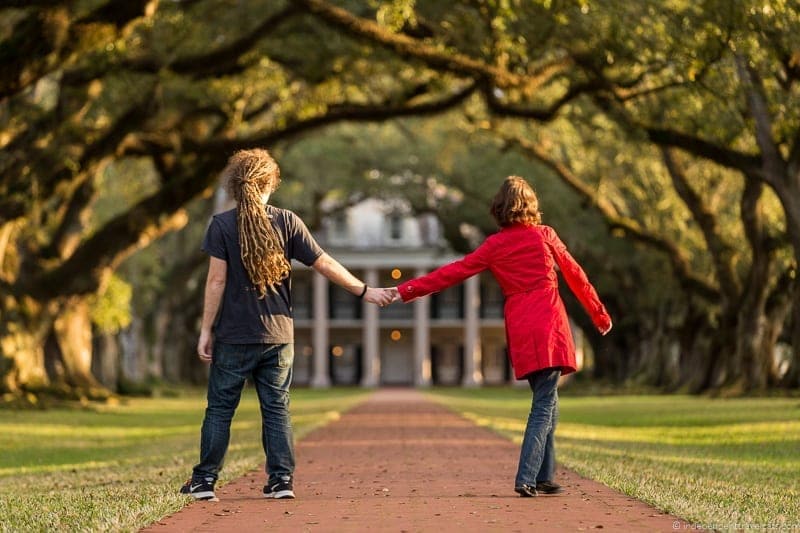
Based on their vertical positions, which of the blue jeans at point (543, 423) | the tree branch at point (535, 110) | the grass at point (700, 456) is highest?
the tree branch at point (535, 110)

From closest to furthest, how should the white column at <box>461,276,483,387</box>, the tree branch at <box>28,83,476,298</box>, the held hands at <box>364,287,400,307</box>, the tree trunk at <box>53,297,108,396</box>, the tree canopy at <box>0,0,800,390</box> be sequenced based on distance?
the held hands at <box>364,287,400,307</box>, the tree canopy at <box>0,0,800,390</box>, the tree branch at <box>28,83,476,298</box>, the tree trunk at <box>53,297,108,396</box>, the white column at <box>461,276,483,387</box>

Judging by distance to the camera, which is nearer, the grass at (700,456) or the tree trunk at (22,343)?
the grass at (700,456)

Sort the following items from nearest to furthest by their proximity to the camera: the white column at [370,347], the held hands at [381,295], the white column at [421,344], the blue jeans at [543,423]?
the blue jeans at [543,423]
the held hands at [381,295]
the white column at [421,344]
the white column at [370,347]

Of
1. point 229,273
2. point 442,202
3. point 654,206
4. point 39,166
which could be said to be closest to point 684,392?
point 654,206

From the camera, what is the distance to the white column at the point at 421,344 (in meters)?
77.8

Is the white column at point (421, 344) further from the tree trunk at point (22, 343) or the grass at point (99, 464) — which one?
the grass at point (99, 464)

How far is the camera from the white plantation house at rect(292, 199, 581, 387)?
80.9 m

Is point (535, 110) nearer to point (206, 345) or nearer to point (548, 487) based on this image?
point (548, 487)

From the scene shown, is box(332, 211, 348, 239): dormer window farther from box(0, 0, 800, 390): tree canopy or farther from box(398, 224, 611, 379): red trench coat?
box(398, 224, 611, 379): red trench coat

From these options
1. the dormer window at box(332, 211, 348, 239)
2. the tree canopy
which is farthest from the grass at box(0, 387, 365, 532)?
the dormer window at box(332, 211, 348, 239)

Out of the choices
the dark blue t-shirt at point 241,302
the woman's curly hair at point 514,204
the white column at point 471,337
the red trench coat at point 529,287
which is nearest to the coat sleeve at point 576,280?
the red trench coat at point 529,287

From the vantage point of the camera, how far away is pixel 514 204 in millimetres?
9672

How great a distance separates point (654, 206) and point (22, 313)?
56.8 ft

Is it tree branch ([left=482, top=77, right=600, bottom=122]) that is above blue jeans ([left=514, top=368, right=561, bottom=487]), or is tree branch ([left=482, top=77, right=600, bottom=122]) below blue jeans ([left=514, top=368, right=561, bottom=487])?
above
